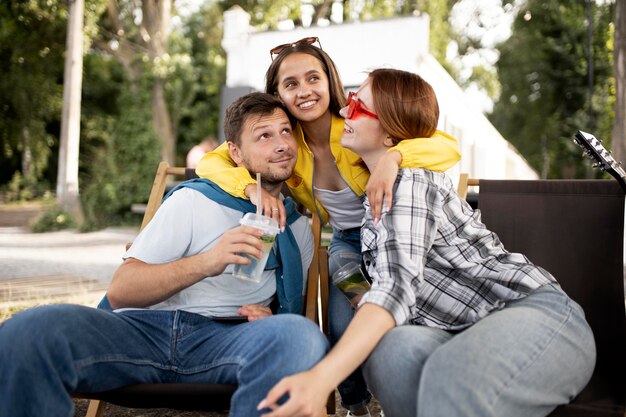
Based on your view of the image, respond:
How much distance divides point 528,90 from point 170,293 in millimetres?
24390

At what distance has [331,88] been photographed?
9.46ft

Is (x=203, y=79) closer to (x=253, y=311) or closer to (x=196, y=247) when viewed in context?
(x=196, y=247)

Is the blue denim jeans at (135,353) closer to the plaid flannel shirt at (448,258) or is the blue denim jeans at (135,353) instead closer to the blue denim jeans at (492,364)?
the blue denim jeans at (492,364)

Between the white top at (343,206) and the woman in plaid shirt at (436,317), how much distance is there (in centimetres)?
59

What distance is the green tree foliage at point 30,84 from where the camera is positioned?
648 inches

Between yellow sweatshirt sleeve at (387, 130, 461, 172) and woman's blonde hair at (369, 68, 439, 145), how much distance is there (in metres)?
0.07

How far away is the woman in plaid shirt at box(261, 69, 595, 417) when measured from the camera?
5.22ft

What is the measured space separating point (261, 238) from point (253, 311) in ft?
1.15

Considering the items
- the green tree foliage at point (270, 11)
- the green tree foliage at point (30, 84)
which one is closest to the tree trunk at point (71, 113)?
the green tree foliage at point (30, 84)

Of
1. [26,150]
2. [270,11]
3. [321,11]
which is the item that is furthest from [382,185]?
[26,150]

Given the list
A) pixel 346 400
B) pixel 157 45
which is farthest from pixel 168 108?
pixel 346 400

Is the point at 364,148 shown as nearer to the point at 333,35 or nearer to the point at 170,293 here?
the point at 170,293

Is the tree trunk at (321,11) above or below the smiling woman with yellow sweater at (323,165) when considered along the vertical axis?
above

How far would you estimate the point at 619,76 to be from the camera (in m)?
6.86
